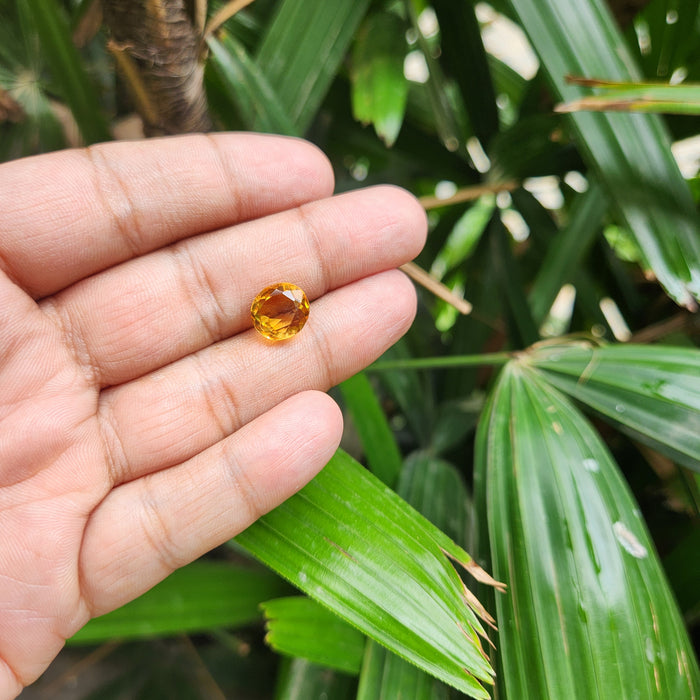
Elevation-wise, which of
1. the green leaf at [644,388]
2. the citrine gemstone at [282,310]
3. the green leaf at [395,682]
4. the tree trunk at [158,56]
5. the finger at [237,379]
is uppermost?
the tree trunk at [158,56]

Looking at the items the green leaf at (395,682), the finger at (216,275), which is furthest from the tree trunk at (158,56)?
the green leaf at (395,682)

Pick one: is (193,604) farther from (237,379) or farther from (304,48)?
(304,48)

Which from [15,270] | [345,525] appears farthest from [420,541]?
[15,270]

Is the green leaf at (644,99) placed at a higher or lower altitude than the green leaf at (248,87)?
lower

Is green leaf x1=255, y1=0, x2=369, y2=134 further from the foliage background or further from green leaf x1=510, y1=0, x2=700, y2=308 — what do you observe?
green leaf x1=510, y1=0, x2=700, y2=308

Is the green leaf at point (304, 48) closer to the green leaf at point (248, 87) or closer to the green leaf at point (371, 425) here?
the green leaf at point (248, 87)

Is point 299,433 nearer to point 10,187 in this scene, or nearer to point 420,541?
point 420,541
